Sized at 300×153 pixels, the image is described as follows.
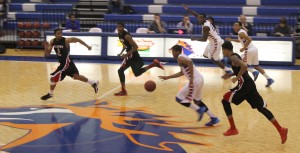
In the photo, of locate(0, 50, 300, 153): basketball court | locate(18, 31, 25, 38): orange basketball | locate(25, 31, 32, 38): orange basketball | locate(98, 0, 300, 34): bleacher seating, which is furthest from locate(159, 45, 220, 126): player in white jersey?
locate(18, 31, 25, 38): orange basketball

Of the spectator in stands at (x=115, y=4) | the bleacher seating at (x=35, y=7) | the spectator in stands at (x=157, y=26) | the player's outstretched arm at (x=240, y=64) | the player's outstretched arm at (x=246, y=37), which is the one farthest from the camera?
the bleacher seating at (x=35, y=7)

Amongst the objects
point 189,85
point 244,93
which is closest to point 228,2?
point 189,85

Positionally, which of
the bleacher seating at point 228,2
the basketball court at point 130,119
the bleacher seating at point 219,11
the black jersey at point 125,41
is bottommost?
the basketball court at point 130,119

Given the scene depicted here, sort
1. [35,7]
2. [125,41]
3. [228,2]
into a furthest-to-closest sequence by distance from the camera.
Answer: [35,7] → [228,2] → [125,41]

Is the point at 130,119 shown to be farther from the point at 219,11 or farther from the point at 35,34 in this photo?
the point at 219,11

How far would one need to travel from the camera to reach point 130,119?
9820mm

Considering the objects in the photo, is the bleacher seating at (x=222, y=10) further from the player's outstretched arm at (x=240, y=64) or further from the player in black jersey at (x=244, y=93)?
the player's outstretched arm at (x=240, y=64)

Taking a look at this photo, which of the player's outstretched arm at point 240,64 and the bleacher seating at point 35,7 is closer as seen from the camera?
the player's outstretched arm at point 240,64

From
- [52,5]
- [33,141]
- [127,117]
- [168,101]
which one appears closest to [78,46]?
[52,5]

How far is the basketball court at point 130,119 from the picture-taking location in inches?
322

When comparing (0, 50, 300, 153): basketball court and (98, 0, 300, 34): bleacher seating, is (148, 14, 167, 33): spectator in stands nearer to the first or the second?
(98, 0, 300, 34): bleacher seating

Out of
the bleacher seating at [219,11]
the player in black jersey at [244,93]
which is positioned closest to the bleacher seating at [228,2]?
the bleacher seating at [219,11]

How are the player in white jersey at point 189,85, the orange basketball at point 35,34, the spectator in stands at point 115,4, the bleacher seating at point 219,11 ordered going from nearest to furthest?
1. the player in white jersey at point 189,85
2. the bleacher seating at point 219,11
3. the orange basketball at point 35,34
4. the spectator in stands at point 115,4

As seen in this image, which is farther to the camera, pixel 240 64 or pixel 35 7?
pixel 35 7
